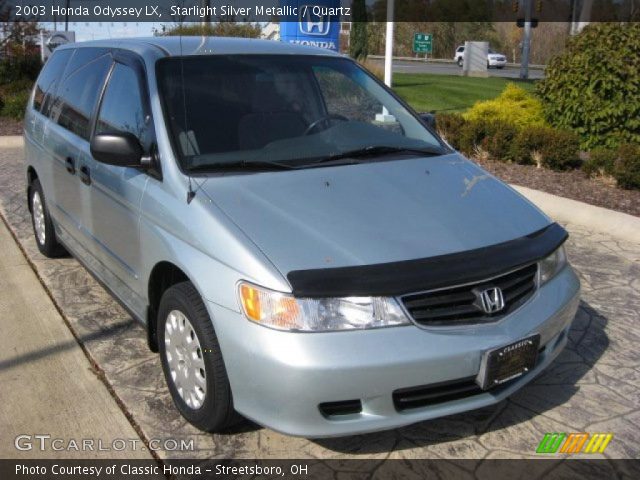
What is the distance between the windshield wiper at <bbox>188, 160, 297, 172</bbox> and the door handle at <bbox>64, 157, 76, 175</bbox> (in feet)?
4.81

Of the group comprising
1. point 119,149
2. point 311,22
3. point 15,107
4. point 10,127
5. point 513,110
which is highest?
point 311,22

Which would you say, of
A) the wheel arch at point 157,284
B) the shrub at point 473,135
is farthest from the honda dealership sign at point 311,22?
the wheel arch at point 157,284

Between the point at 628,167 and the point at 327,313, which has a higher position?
the point at 327,313

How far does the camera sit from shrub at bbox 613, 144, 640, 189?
744 centimetres

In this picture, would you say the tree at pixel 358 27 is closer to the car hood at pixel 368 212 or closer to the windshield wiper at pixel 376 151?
the windshield wiper at pixel 376 151

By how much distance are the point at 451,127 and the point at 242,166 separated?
6.75m

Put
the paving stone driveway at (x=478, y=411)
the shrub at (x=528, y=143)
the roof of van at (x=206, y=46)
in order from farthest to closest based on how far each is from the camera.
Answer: the shrub at (x=528, y=143) < the roof of van at (x=206, y=46) < the paving stone driveway at (x=478, y=411)

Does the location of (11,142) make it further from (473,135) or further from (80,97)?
(80,97)

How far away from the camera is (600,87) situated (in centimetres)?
884

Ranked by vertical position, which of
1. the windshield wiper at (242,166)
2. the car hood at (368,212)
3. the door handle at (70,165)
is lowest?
the door handle at (70,165)

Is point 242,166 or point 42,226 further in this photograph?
point 42,226

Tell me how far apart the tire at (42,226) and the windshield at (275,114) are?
91.3 inches

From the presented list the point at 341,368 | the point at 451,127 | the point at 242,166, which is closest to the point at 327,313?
the point at 341,368

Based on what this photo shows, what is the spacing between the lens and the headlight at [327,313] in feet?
8.69
